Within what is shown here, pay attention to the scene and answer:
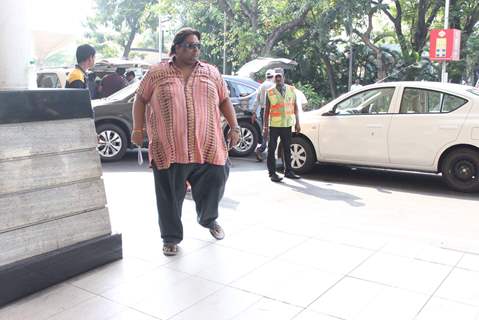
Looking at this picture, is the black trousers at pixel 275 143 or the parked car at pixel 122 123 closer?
the black trousers at pixel 275 143

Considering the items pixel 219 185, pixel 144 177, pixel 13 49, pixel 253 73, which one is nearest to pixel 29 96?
pixel 13 49

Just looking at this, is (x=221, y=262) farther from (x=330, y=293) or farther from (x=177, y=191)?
(x=330, y=293)

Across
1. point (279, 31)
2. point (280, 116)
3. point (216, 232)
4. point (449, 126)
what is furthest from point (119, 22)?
point (216, 232)

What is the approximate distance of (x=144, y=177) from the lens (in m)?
7.99

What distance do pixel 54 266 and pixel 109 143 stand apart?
6121 millimetres

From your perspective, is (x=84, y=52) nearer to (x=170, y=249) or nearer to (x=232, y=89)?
(x=170, y=249)

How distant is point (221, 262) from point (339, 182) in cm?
415

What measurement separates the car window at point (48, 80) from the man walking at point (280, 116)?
7575mm

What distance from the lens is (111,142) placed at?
9.52 m

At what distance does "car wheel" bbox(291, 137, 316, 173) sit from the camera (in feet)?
27.3

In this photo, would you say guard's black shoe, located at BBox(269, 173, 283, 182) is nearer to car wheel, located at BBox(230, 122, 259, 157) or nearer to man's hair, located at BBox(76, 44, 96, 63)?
car wheel, located at BBox(230, 122, 259, 157)

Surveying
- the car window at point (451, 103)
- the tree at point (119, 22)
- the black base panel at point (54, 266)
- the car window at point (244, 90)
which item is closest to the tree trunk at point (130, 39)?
the tree at point (119, 22)

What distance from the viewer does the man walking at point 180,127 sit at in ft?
13.1

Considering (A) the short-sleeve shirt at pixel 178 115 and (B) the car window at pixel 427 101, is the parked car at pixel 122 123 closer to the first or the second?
(B) the car window at pixel 427 101
